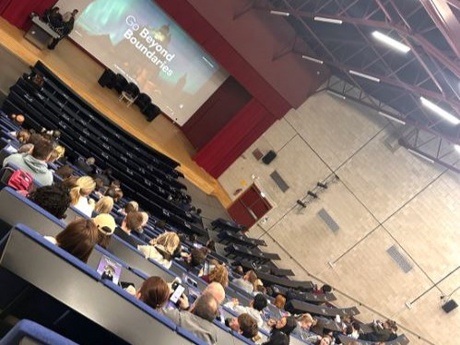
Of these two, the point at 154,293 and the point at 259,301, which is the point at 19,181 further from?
the point at 259,301

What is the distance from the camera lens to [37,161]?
13.5 ft

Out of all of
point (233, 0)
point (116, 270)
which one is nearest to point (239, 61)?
point (233, 0)

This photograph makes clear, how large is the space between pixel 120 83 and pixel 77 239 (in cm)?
1081

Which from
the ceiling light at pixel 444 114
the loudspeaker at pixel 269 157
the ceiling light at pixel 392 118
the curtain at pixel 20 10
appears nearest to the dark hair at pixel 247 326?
the ceiling light at pixel 444 114

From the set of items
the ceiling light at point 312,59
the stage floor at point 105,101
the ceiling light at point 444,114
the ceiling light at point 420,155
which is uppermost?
the ceiling light at point 444,114

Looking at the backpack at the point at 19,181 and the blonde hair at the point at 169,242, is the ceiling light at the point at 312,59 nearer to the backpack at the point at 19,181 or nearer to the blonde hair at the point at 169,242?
the blonde hair at the point at 169,242

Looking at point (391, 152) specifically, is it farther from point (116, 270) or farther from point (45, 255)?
point (45, 255)

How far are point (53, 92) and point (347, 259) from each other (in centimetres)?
803

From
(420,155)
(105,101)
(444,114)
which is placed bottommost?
(105,101)

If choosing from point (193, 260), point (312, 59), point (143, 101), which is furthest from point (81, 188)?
point (312, 59)

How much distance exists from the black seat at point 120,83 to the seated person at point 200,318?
33.2ft

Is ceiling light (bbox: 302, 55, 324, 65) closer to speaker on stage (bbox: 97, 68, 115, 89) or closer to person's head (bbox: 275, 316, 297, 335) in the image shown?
speaker on stage (bbox: 97, 68, 115, 89)

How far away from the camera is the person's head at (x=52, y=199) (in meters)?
3.09

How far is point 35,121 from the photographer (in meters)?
8.09
